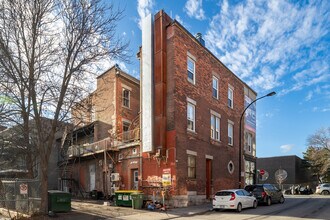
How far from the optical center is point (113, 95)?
94.4ft

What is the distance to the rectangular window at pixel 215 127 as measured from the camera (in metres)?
27.1

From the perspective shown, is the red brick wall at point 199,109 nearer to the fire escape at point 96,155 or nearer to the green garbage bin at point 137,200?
the green garbage bin at point 137,200

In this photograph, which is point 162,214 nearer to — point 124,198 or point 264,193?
point 124,198

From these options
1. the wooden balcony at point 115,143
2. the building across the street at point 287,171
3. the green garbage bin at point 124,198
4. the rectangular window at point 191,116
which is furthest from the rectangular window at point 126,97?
the building across the street at point 287,171

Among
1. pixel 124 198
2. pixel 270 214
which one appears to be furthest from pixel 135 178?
pixel 270 214

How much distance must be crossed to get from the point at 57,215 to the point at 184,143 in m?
9.61

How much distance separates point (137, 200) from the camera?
64.7 feet

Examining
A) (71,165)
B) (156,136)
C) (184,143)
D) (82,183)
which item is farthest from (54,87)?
(71,165)

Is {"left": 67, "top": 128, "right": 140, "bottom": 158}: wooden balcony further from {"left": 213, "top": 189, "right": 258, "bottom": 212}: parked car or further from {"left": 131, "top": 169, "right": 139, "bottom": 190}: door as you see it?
{"left": 213, "top": 189, "right": 258, "bottom": 212}: parked car

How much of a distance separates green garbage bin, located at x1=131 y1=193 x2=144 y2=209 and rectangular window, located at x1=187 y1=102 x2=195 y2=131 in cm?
607

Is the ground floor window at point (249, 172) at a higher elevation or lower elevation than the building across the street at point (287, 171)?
higher

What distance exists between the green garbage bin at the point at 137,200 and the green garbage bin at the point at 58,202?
4.37m

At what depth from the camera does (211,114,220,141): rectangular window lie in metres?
27.1

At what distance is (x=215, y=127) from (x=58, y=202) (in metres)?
15.2
